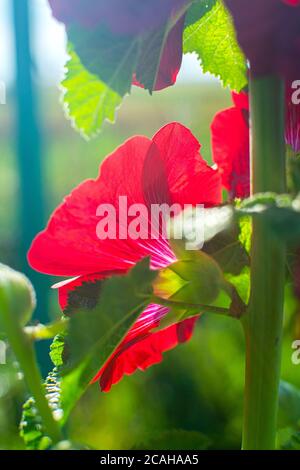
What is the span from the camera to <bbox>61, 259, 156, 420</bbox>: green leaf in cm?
28

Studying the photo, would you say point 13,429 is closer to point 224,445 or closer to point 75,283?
point 224,445

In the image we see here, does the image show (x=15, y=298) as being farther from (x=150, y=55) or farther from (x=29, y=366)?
(x=150, y=55)

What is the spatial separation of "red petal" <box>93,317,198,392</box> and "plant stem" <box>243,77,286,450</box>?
73 millimetres

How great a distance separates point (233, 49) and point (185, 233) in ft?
0.53

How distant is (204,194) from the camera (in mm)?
409

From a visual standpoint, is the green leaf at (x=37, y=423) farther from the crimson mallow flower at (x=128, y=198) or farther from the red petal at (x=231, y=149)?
the red petal at (x=231, y=149)

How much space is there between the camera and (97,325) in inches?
11.1

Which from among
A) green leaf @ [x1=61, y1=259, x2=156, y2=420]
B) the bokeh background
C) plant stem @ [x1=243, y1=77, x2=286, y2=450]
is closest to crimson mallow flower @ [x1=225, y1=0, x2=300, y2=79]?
plant stem @ [x1=243, y1=77, x2=286, y2=450]

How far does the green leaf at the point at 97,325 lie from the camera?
28 centimetres

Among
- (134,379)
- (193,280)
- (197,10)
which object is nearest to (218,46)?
(197,10)

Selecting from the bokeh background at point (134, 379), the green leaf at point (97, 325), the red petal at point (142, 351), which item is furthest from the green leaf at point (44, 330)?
the bokeh background at point (134, 379)

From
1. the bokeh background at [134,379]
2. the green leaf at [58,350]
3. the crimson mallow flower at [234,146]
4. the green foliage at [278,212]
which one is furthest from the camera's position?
the bokeh background at [134,379]

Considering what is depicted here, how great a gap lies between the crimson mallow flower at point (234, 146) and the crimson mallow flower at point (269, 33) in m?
0.12

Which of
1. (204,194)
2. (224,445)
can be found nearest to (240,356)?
(224,445)
